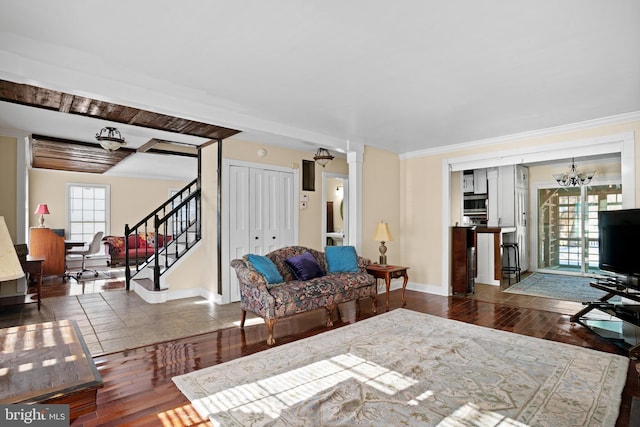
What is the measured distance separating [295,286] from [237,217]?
1.95 meters

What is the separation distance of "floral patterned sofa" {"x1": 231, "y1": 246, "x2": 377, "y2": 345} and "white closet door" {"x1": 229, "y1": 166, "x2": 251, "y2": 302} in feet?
3.74

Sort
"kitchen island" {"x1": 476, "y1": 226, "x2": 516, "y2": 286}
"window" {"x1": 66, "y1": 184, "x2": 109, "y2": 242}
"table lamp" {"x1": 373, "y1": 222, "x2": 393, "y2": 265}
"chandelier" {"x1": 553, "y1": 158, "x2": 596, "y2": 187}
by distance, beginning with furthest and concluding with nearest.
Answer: "window" {"x1": 66, "y1": 184, "x2": 109, "y2": 242}
"chandelier" {"x1": 553, "y1": 158, "x2": 596, "y2": 187}
"kitchen island" {"x1": 476, "y1": 226, "x2": 516, "y2": 286}
"table lamp" {"x1": 373, "y1": 222, "x2": 393, "y2": 265}

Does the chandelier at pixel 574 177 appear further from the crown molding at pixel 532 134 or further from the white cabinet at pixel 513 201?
the crown molding at pixel 532 134

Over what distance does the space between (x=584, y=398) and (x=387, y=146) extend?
436cm

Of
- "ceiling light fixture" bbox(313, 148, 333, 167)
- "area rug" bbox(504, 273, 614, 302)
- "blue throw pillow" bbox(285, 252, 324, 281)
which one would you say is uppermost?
"ceiling light fixture" bbox(313, 148, 333, 167)

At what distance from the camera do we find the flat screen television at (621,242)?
12.0 ft

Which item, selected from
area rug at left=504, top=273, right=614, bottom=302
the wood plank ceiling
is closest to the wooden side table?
area rug at left=504, top=273, right=614, bottom=302

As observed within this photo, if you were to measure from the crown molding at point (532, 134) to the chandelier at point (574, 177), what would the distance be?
3.31 metres

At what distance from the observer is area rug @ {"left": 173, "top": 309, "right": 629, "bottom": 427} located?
219 centimetres

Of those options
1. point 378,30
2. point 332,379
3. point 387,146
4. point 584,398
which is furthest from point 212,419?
point 387,146

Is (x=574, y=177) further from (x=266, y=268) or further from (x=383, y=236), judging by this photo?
(x=266, y=268)

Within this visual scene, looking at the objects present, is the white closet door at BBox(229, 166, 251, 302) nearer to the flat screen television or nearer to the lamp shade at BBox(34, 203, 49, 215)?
the flat screen television

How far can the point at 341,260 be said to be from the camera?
15.5 ft

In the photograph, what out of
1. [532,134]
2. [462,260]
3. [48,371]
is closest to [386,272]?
[462,260]
